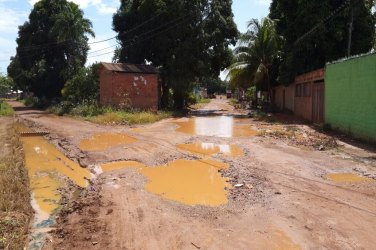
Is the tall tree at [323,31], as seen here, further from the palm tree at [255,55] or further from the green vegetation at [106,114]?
the green vegetation at [106,114]

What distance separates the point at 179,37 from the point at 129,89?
6.72m

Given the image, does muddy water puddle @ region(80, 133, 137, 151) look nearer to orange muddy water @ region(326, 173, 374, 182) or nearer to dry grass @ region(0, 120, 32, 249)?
dry grass @ region(0, 120, 32, 249)

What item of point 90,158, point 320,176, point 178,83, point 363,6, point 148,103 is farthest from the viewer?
point 178,83

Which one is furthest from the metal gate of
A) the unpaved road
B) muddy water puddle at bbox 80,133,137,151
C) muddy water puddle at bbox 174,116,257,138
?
muddy water puddle at bbox 80,133,137,151

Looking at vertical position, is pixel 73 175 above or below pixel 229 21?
below

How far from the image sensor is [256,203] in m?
6.64

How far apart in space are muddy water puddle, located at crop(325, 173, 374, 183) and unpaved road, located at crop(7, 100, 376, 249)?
0.78 feet

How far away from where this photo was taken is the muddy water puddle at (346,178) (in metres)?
8.23

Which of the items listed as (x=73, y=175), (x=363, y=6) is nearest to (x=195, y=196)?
(x=73, y=175)

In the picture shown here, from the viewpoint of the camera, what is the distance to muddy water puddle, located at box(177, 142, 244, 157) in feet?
39.3

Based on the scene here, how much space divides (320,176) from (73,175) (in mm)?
6004

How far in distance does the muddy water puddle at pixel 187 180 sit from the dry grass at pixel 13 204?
225 centimetres

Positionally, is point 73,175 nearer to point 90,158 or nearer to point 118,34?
point 90,158

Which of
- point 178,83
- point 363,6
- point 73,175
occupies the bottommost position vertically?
point 73,175
